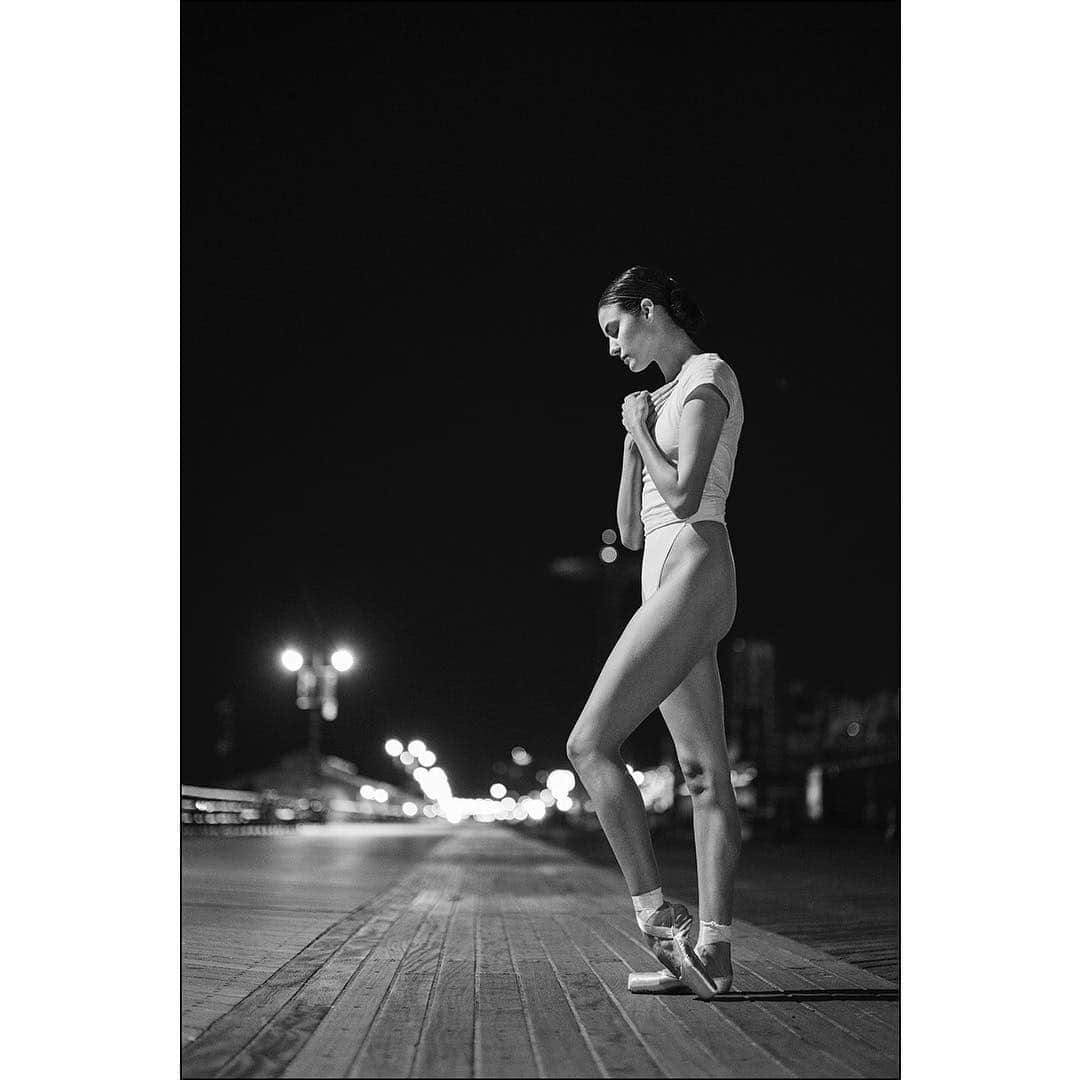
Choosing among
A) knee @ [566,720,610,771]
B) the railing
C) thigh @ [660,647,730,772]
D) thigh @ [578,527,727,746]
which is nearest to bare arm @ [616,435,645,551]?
thigh @ [578,527,727,746]

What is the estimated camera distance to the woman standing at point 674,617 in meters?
3.27

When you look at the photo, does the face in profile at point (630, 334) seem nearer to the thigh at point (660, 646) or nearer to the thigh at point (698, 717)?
the thigh at point (660, 646)

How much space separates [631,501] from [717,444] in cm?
34

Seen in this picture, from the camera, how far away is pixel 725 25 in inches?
224

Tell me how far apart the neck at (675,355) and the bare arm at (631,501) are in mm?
267

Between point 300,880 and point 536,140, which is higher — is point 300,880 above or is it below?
below

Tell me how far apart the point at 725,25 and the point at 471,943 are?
415 centimetres

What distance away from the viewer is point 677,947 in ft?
10.6

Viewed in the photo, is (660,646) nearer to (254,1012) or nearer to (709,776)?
(709,776)

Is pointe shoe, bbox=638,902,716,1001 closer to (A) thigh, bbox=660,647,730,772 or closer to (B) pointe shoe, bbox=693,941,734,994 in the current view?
(B) pointe shoe, bbox=693,941,734,994

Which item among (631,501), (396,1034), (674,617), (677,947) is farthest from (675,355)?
(396,1034)

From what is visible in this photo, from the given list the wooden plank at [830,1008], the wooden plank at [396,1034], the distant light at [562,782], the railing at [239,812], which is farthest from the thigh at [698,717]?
the distant light at [562,782]
